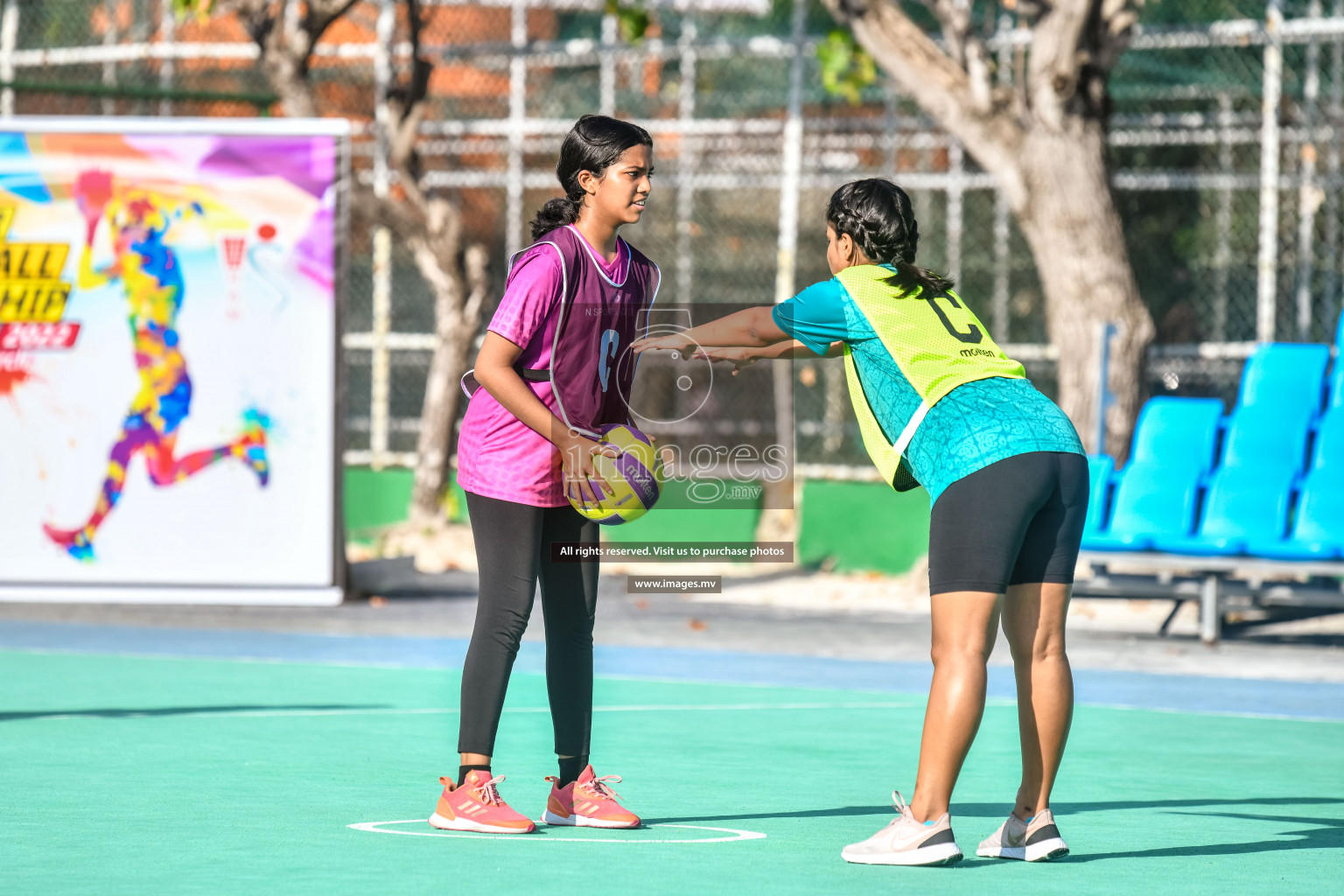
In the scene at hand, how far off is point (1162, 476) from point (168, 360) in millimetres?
6005

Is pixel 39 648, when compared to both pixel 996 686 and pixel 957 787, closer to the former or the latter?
pixel 996 686

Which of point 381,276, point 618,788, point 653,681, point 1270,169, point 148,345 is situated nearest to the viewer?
point 618,788

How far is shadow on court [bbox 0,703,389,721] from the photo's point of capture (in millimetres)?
7930

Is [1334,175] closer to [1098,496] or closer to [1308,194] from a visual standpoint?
[1308,194]

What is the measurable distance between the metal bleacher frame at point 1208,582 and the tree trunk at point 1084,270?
1.82m

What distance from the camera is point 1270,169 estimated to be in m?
13.6

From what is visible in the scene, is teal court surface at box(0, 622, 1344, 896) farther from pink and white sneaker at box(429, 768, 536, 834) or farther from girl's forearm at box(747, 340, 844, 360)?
girl's forearm at box(747, 340, 844, 360)

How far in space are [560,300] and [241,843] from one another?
65.2 inches

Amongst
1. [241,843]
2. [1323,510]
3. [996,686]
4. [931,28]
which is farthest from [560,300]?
[931,28]

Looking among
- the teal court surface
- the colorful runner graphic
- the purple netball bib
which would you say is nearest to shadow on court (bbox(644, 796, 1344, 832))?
the teal court surface

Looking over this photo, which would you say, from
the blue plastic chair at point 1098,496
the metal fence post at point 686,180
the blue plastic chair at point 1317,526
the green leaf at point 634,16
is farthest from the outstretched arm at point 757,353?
the metal fence post at point 686,180

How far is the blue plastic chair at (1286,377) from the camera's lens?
11820 mm

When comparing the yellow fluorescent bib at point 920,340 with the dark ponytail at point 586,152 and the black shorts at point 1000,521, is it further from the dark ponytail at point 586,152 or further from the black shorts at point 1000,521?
the dark ponytail at point 586,152

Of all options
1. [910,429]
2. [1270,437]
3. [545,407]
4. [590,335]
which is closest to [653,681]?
[1270,437]
